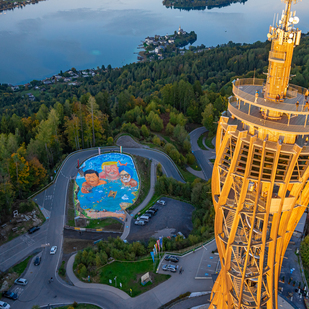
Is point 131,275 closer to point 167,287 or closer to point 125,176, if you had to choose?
point 167,287

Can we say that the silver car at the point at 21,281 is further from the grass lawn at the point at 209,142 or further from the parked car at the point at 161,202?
the grass lawn at the point at 209,142

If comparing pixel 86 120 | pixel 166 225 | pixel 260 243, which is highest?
pixel 260 243

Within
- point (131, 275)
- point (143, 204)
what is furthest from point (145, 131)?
point (131, 275)

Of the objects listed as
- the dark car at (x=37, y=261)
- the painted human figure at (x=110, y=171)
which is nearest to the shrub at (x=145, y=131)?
the painted human figure at (x=110, y=171)

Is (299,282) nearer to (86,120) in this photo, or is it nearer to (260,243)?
(260,243)

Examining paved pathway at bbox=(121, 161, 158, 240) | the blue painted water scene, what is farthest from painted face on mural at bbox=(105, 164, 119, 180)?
paved pathway at bbox=(121, 161, 158, 240)

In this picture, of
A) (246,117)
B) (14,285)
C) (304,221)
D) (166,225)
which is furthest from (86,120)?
(246,117)
